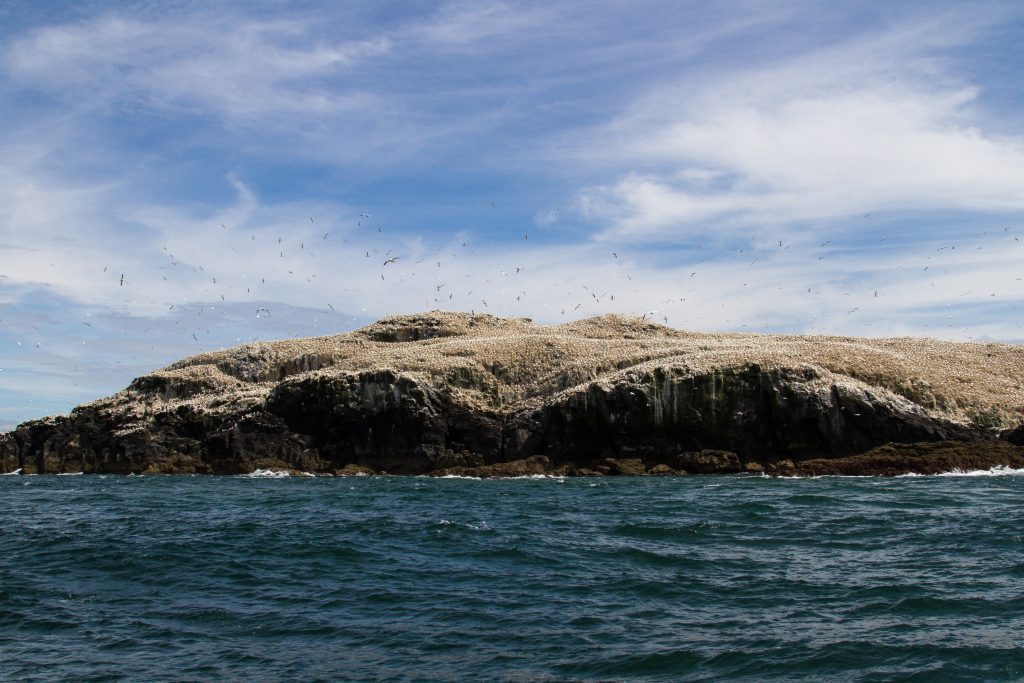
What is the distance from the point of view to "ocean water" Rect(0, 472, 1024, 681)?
1466 cm

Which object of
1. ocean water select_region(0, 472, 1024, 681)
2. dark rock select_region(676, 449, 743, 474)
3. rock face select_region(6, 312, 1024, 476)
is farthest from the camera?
rock face select_region(6, 312, 1024, 476)

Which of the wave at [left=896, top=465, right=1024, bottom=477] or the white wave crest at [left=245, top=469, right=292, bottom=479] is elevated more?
the white wave crest at [left=245, top=469, right=292, bottom=479]

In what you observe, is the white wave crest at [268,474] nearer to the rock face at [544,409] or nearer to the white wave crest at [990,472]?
the rock face at [544,409]

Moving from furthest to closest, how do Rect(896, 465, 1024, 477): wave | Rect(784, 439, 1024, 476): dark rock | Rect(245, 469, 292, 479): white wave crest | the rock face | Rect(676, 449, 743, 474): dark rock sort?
Rect(245, 469, 292, 479): white wave crest, the rock face, Rect(676, 449, 743, 474): dark rock, Rect(784, 439, 1024, 476): dark rock, Rect(896, 465, 1024, 477): wave

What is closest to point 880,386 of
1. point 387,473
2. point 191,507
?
point 387,473

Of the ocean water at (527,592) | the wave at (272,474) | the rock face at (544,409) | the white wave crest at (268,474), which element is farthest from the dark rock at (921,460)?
the white wave crest at (268,474)

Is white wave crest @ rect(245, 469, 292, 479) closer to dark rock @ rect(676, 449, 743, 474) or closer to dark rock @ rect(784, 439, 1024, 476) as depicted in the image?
dark rock @ rect(676, 449, 743, 474)

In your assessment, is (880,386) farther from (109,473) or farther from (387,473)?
(109,473)

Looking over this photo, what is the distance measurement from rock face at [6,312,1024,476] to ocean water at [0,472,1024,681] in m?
23.0

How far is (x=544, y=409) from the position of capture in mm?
61938

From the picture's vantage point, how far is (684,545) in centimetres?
2398

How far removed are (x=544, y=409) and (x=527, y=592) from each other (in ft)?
140

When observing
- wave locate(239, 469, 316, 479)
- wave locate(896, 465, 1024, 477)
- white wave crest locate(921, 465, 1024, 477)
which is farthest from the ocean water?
wave locate(239, 469, 316, 479)

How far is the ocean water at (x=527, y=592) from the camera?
14656 millimetres
